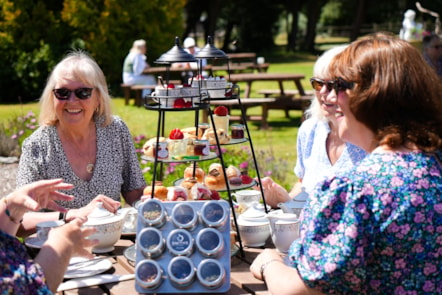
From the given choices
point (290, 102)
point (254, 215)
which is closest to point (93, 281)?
point (254, 215)

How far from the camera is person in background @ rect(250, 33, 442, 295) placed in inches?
75.2

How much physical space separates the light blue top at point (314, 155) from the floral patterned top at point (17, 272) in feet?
6.04

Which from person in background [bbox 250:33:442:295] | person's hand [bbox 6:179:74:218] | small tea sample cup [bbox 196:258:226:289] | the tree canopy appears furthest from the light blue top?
the tree canopy

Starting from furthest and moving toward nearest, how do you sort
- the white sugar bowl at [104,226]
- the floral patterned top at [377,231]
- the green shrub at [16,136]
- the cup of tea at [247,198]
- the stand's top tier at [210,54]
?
the green shrub at [16,136]
the cup of tea at [247,198]
the stand's top tier at [210,54]
the white sugar bowl at [104,226]
the floral patterned top at [377,231]

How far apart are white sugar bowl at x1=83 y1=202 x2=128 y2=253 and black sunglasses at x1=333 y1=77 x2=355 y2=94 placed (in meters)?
1.13

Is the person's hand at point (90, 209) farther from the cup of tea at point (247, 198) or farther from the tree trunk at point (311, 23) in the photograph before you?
the tree trunk at point (311, 23)

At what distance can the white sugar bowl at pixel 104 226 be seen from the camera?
269 centimetres

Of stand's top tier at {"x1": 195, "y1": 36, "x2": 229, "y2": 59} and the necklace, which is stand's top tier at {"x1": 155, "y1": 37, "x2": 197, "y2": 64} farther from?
the necklace

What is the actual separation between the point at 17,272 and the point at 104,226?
0.69 meters

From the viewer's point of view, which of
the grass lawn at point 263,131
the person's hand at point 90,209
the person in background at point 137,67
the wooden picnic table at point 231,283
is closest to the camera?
the wooden picnic table at point 231,283

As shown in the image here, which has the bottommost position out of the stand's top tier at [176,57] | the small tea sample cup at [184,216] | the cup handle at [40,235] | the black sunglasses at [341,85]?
the cup handle at [40,235]

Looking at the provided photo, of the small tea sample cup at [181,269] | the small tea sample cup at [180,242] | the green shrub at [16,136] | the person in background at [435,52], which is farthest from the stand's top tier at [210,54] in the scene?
the person in background at [435,52]

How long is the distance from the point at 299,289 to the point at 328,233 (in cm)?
23

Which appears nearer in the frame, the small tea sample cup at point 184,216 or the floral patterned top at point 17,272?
the floral patterned top at point 17,272
